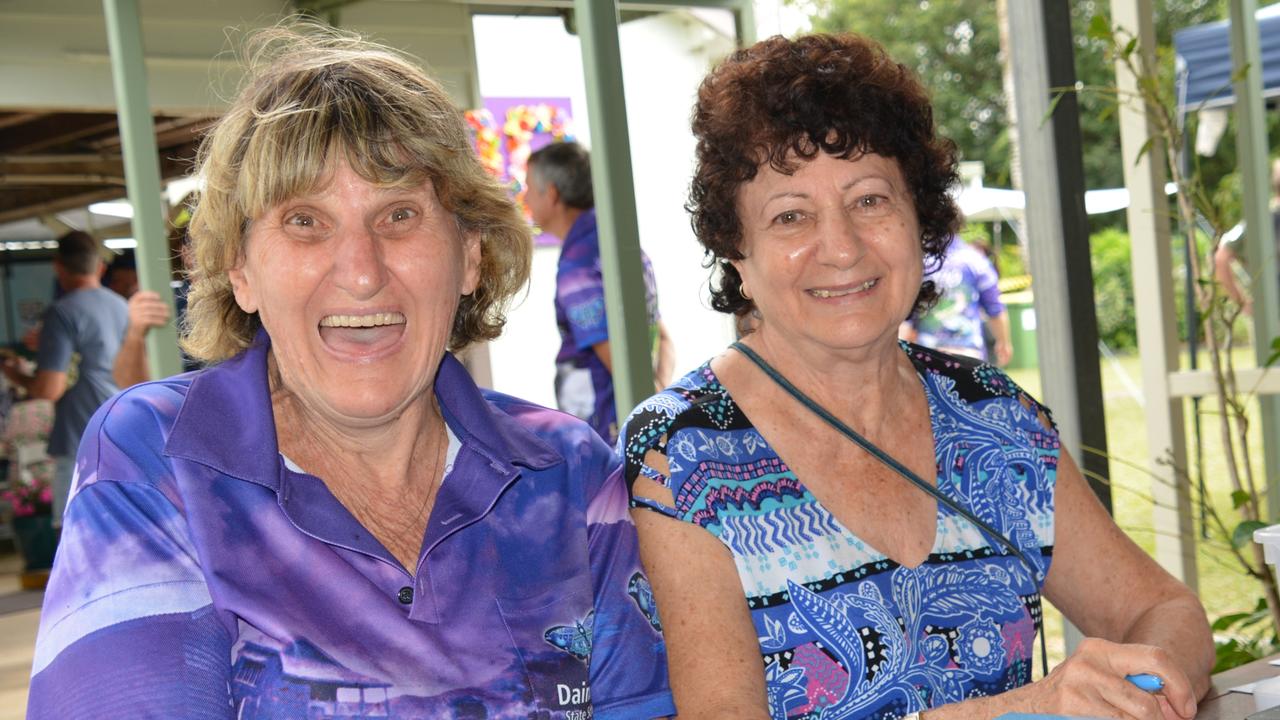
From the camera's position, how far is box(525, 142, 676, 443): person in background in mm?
4066

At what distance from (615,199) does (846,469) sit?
1.09 metres

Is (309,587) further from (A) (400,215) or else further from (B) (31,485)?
(B) (31,485)

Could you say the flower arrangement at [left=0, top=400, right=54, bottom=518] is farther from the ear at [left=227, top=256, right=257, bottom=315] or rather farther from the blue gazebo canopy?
the blue gazebo canopy

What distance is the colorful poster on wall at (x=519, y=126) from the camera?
147 inches

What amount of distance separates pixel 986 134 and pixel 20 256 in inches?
1082

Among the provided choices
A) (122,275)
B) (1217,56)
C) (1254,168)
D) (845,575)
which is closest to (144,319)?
(845,575)

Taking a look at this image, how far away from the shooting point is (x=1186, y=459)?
13.4ft

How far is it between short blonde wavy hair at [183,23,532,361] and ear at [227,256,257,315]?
0.01 meters

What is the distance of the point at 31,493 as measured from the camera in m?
6.64

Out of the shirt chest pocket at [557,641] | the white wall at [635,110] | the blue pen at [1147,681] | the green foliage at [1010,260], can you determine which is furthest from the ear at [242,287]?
the green foliage at [1010,260]

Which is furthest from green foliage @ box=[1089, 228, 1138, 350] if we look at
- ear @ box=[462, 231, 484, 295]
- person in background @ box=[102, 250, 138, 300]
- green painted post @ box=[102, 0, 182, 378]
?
ear @ box=[462, 231, 484, 295]

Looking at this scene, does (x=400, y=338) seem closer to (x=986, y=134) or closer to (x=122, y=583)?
(x=122, y=583)

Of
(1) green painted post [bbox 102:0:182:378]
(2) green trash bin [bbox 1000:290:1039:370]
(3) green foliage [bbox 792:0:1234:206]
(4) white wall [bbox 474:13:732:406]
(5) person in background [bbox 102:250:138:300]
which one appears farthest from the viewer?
(3) green foliage [bbox 792:0:1234:206]

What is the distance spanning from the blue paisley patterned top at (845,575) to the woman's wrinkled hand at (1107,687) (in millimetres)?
242
